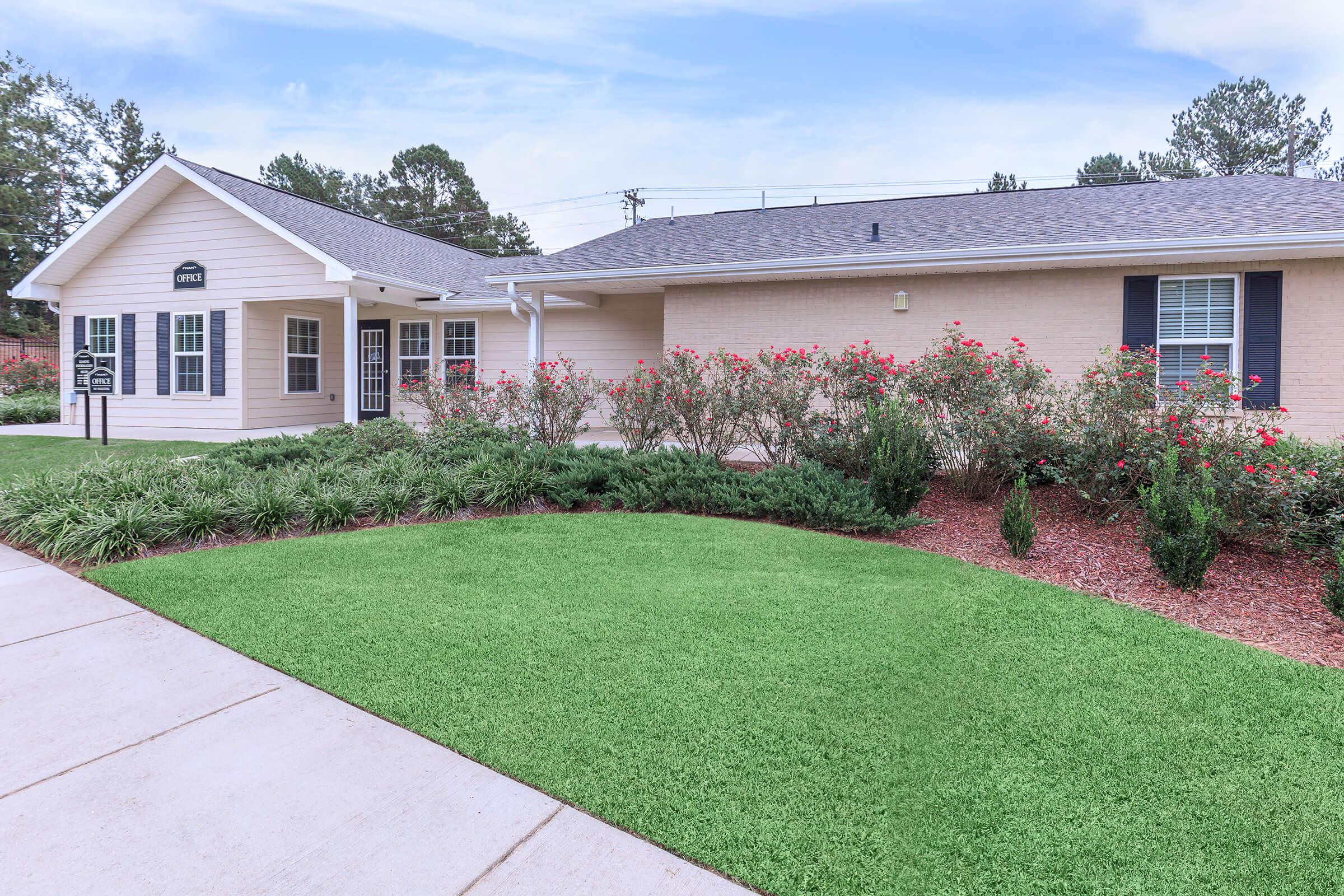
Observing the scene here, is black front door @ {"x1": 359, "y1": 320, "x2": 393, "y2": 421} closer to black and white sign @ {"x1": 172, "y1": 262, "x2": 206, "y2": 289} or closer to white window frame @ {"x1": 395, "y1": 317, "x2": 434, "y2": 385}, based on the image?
white window frame @ {"x1": 395, "y1": 317, "x2": 434, "y2": 385}

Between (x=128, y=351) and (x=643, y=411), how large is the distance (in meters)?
11.5

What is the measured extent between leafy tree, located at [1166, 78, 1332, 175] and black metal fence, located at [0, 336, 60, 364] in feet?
133

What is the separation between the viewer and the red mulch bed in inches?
158

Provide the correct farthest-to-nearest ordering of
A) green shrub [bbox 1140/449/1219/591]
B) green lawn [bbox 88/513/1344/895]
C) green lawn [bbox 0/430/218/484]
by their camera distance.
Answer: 1. green lawn [bbox 0/430/218/484]
2. green shrub [bbox 1140/449/1219/591]
3. green lawn [bbox 88/513/1344/895]

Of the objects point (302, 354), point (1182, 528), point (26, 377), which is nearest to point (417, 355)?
point (302, 354)

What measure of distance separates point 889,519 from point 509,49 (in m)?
11.0

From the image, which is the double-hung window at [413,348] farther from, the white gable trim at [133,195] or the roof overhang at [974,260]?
the roof overhang at [974,260]

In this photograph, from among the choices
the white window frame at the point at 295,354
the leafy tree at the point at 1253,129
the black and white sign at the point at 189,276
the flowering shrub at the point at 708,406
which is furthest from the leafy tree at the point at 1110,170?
the black and white sign at the point at 189,276

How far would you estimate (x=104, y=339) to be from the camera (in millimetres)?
14391

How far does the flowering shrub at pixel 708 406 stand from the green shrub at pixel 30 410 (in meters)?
15.3

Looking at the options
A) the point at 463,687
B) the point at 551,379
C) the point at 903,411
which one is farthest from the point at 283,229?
the point at 463,687

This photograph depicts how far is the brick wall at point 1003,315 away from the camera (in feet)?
27.0

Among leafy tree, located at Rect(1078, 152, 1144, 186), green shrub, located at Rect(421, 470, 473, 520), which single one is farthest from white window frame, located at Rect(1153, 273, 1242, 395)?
leafy tree, located at Rect(1078, 152, 1144, 186)

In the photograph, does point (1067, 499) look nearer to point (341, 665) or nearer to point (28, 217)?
point (341, 665)
